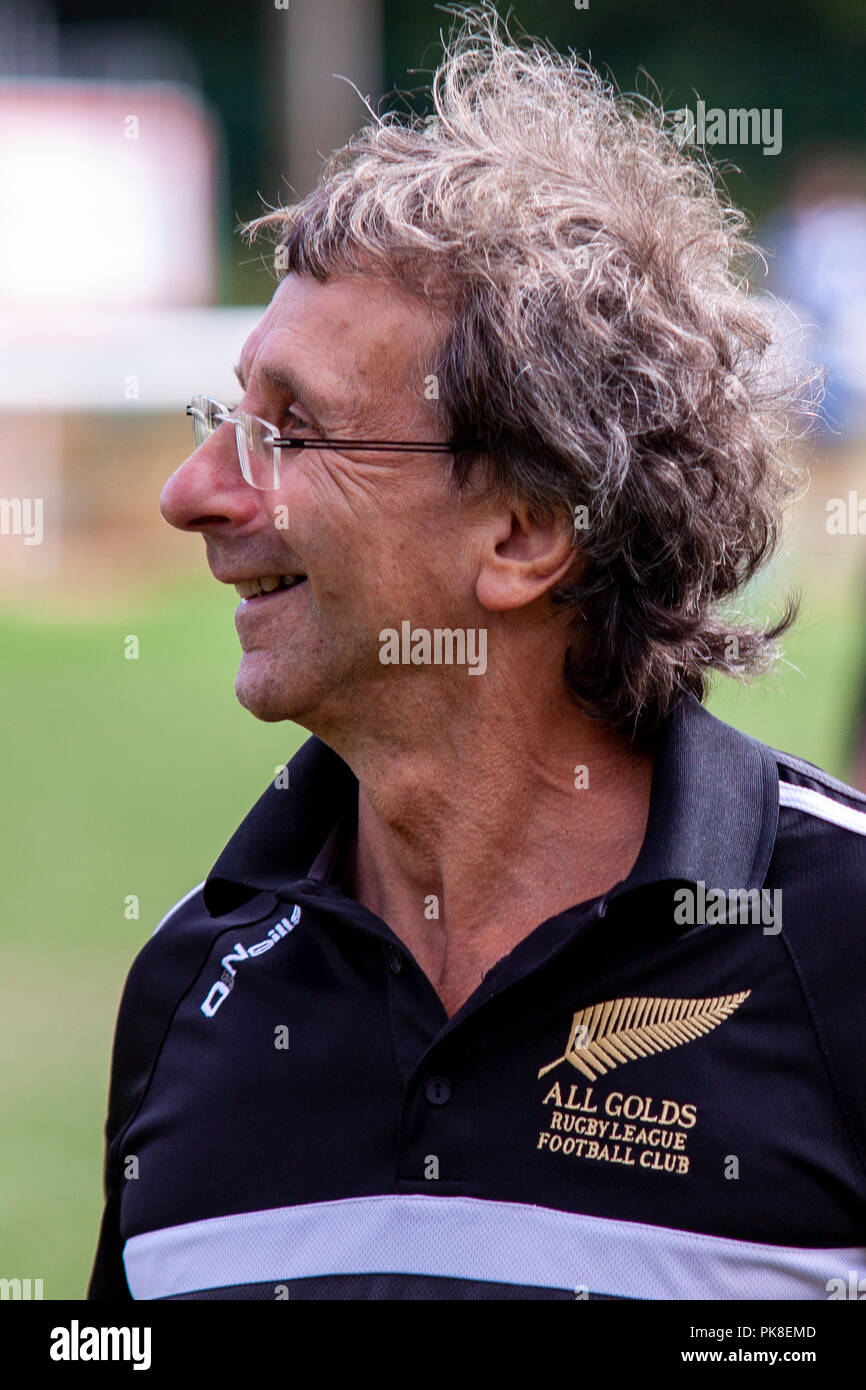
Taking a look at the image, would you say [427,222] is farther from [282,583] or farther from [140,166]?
Answer: [140,166]

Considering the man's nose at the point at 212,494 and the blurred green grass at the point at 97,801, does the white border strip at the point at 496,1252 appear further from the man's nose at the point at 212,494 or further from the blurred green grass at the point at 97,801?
the blurred green grass at the point at 97,801

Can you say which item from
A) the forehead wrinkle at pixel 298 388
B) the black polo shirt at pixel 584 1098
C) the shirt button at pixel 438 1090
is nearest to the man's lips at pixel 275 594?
the forehead wrinkle at pixel 298 388

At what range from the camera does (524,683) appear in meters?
2.31

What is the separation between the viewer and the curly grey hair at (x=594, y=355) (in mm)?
2250

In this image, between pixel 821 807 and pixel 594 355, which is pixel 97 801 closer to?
pixel 594 355

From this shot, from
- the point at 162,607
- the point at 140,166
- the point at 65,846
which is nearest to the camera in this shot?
the point at 65,846

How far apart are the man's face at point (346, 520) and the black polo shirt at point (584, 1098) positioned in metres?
0.32

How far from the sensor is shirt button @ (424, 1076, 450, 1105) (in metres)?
2.05

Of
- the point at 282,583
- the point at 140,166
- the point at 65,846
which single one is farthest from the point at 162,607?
the point at 282,583

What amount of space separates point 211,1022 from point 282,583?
2.19 ft

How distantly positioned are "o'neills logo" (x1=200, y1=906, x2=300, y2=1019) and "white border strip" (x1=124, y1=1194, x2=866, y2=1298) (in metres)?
0.33

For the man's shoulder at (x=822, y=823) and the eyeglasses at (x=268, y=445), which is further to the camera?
the eyeglasses at (x=268, y=445)

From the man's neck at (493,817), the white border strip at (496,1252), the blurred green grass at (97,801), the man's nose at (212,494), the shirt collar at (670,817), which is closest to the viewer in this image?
the white border strip at (496,1252)
